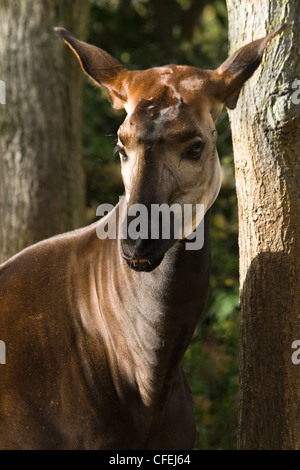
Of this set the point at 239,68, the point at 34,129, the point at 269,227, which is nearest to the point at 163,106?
the point at 239,68

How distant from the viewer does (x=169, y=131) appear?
121 inches

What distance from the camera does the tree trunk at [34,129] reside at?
252 inches

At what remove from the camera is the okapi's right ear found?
3.45m

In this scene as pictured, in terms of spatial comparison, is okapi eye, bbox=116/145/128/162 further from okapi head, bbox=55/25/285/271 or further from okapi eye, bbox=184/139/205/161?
okapi eye, bbox=184/139/205/161

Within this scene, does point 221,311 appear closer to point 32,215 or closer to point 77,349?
point 32,215

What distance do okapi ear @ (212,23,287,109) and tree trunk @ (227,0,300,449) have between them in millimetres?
255

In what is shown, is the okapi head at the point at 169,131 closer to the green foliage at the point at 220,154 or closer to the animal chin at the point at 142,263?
the animal chin at the point at 142,263

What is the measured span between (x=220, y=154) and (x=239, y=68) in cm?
411

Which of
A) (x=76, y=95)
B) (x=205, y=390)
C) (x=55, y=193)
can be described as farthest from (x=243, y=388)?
(x=76, y=95)

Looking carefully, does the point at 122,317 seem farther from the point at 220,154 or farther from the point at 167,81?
the point at 220,154

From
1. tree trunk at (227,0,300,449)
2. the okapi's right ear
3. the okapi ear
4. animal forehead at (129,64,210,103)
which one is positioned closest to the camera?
animal forehead at (129,64,210,103)

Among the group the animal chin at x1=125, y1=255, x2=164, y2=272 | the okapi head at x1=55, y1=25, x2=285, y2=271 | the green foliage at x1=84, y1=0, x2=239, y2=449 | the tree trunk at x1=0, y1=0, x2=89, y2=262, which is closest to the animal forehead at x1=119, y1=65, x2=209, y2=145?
the okapi head at x1=55, y1=25, x2=285, y2=271

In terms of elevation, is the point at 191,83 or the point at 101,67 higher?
the point at 101,67

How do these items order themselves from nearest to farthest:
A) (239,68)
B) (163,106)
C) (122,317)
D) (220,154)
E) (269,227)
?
(163,106)
(239,68)
(122,317)
(269,227)
(220,154)
